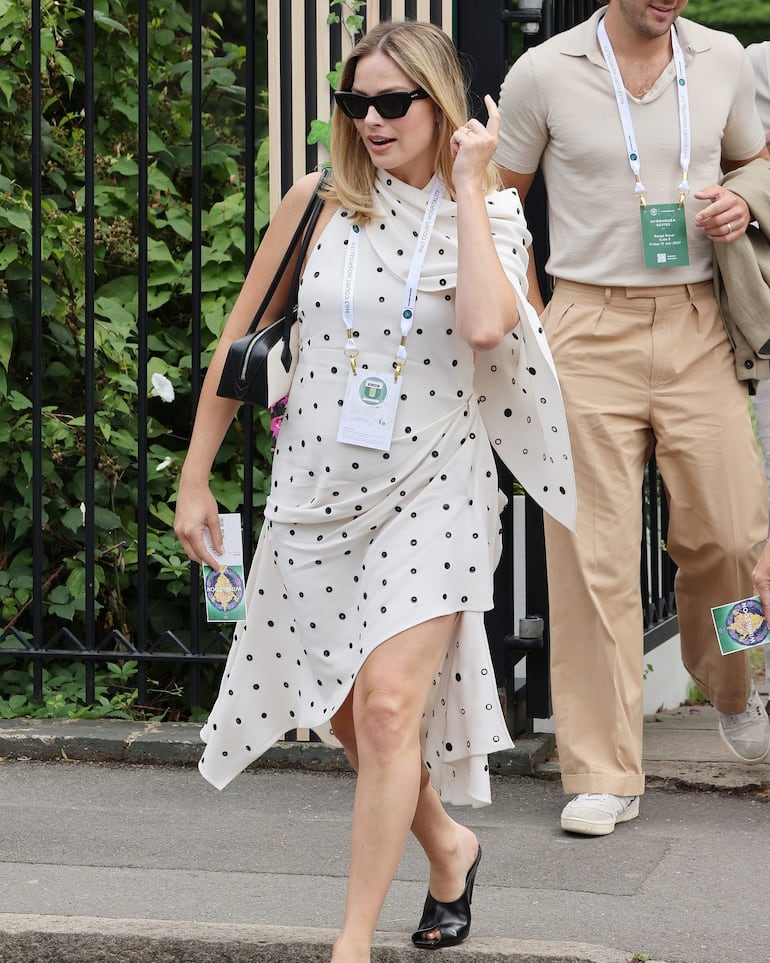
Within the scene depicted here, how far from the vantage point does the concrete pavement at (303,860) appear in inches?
130

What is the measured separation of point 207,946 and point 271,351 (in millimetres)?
1204

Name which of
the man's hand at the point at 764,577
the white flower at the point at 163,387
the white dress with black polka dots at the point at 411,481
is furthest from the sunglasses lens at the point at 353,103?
the white flower at the point at 163,387

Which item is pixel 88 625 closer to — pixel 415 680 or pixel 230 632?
pixel 230 632

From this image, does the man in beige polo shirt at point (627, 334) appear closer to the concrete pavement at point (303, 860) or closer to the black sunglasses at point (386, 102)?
the concrete pavement at point (303, 860)

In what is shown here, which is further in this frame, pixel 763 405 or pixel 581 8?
pixel 581 8

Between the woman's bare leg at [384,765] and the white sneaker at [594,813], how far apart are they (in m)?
1.21

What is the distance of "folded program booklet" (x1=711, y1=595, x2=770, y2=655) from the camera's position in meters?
4.10

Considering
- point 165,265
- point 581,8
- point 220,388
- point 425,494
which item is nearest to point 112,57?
point 165,265

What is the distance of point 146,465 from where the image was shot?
16.7ft

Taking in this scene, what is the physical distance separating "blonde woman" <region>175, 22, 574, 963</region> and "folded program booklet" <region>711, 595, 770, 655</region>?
102 cm

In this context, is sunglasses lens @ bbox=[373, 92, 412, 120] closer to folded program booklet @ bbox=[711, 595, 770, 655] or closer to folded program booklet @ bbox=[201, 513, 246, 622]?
folded program booklet @ bbox=[201, 513, 246, 622]

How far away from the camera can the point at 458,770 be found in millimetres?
3229

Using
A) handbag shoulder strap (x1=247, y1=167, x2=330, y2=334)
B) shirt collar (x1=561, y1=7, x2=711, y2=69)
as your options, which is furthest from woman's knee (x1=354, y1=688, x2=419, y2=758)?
shirt collar (x1=561, y1=7, x2=711, y2=69)

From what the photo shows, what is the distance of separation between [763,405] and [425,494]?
1.99 meters
